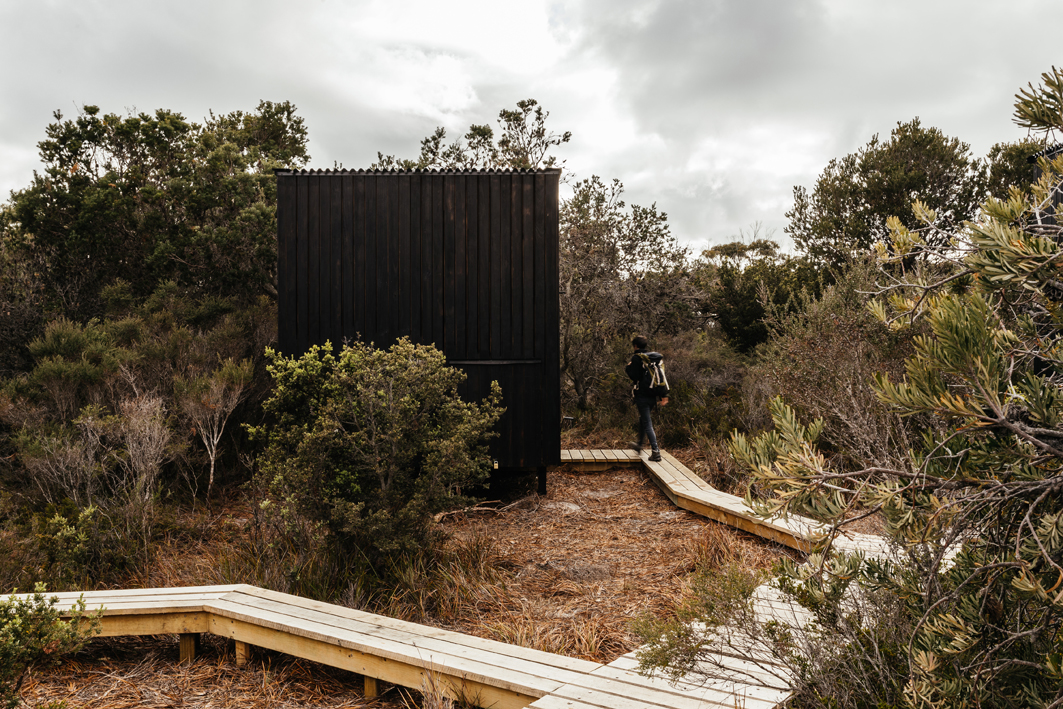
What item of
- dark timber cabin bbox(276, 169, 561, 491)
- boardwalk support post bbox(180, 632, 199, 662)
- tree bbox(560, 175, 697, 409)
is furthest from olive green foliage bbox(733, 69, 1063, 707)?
tree bbox(560, 175, 697, 409)

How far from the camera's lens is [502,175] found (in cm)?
708

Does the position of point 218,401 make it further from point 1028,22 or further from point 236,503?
point 1028,22

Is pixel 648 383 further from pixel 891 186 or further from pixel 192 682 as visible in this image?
pixel 891 186

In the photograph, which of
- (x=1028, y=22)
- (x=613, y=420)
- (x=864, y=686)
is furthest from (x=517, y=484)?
(x=1028, y=22)

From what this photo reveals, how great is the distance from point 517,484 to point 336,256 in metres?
3.79

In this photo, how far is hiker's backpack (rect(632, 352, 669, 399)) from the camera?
8.05 metres

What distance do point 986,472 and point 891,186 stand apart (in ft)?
58.2

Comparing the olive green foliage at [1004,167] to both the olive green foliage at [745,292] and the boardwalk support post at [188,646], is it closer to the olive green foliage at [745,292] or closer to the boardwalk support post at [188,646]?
the olive green foliage at [745,292]

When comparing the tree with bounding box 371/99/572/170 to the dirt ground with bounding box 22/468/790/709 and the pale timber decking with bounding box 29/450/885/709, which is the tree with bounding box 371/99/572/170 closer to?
the dirt ground with bounding box 22/468/790/709

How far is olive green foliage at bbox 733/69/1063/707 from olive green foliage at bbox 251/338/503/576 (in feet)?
10.3

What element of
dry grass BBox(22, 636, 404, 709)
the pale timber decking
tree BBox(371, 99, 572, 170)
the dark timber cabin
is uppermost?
tree BBox(371, 99, 572, 170)

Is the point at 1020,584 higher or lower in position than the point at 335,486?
higher

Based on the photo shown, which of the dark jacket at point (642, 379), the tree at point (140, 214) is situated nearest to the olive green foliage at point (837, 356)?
the dark jacket at point (642, 379)

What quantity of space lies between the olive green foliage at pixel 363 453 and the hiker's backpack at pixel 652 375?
409cm
